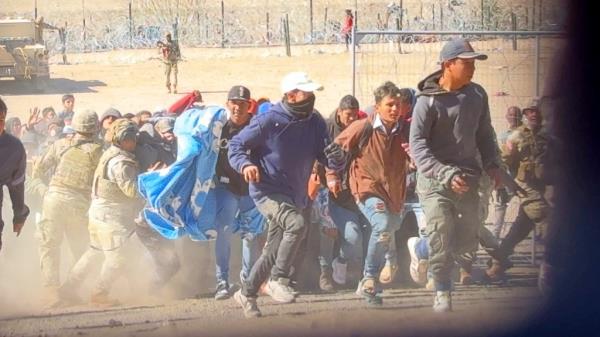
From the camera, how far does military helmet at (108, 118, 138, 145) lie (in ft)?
24.5

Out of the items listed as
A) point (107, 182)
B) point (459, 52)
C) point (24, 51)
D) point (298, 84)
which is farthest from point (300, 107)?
point (24, 51)

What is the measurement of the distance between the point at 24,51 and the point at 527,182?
22.9 feet

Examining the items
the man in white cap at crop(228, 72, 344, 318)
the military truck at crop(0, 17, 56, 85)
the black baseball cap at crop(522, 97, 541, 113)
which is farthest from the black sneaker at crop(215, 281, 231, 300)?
the military truck at crop(0, 17, 56, 85)

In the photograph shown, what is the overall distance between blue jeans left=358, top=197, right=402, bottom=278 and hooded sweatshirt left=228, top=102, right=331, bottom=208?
585mm

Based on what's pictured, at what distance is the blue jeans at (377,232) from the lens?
7.44m

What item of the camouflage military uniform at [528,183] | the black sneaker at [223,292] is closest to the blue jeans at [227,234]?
the black sneaker at [223,292]

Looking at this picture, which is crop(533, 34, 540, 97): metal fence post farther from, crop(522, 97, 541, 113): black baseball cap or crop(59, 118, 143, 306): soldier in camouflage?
crop(59, 118, 143, 306): soldier in camouflage

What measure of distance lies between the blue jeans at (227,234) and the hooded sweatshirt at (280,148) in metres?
0.50

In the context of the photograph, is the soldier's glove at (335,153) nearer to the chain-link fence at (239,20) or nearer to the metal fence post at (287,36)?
the chain-link fence at (239,20)

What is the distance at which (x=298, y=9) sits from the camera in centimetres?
2100

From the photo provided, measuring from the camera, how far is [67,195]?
7711 mm

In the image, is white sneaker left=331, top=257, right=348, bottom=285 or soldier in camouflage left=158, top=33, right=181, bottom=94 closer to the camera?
white sneaker left=331, top=257, right=348, bottom=285

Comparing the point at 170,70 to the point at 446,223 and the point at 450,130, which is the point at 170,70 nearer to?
the point at 450,130

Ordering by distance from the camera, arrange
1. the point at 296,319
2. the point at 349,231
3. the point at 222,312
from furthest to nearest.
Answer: the point at 349,231 < the point at 222,312 < the point at 296,319
